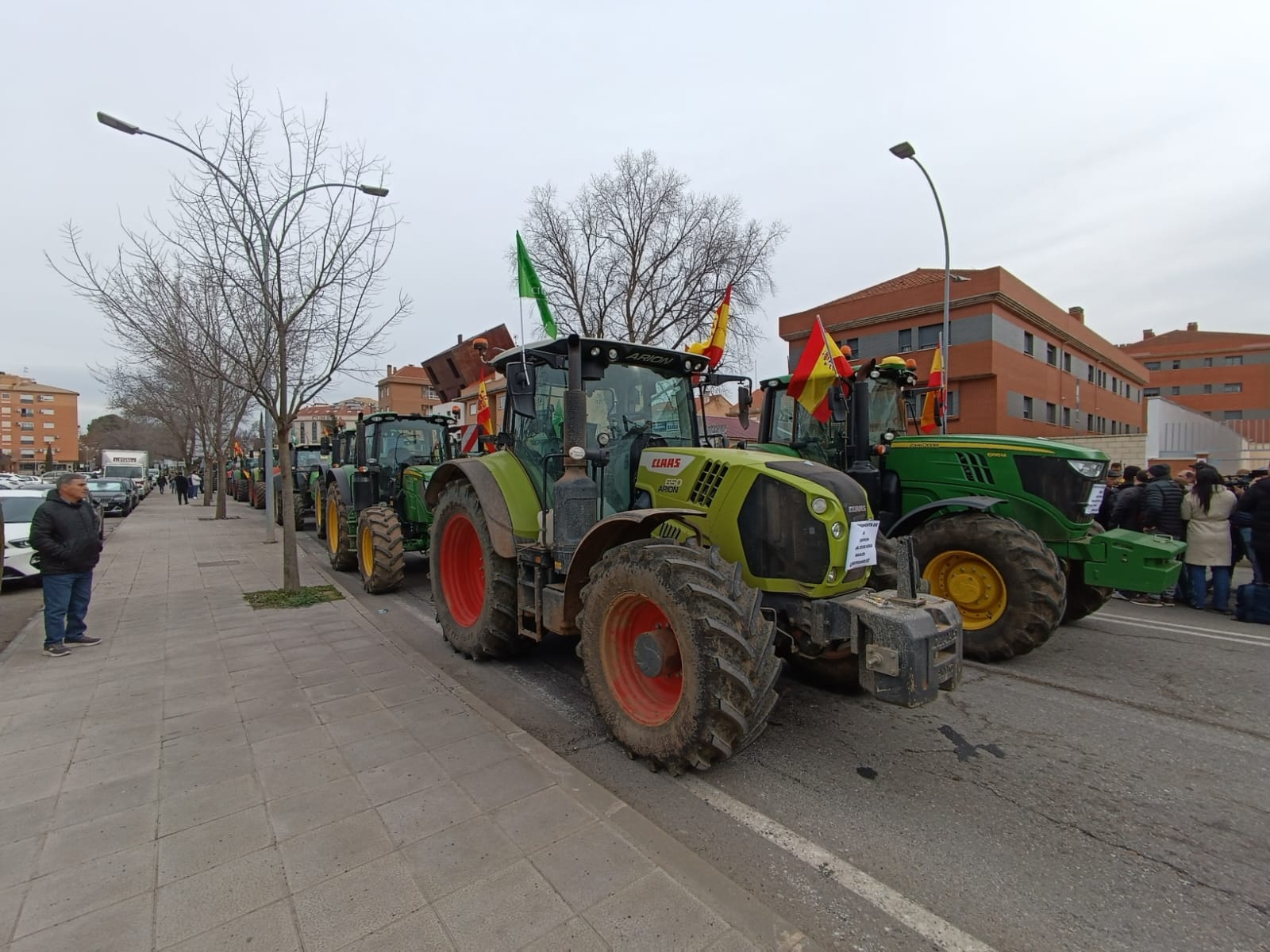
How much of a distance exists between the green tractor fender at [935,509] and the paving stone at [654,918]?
14.4ft

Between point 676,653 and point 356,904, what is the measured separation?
1.76 m

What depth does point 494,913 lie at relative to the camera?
7.05 feet

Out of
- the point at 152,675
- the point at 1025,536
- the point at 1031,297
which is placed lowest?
the point at 152,675

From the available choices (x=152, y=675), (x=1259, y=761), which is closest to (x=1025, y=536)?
(x=1259, y=761)

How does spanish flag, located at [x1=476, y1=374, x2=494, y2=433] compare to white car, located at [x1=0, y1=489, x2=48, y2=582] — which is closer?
spanish flag, located at [x1=476, y1=374, x2=494, y2=433]

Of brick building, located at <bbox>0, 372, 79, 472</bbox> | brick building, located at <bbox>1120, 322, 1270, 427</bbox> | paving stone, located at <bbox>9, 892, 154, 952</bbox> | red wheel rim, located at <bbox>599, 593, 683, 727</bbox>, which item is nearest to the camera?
paving stone, located at <bbox>9, 892, 154, 952</bbox>

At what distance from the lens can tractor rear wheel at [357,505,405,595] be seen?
24.8 feet

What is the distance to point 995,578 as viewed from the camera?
5.21m

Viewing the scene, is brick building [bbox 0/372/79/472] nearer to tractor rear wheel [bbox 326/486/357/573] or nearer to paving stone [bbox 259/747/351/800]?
tractor rear wheel [bbox 326/486/357/573]

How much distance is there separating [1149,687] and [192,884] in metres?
6.14

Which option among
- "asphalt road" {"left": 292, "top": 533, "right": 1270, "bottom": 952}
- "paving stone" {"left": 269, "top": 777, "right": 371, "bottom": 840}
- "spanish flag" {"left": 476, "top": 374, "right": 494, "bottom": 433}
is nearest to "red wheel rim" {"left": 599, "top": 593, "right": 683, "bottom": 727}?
"asphalt road" {"left": 292, "top": 533, "right": 1270, "bottom": 952}

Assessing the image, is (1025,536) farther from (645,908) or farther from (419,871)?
(419,871)

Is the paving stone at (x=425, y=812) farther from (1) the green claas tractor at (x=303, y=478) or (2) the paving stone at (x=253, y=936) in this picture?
(1) the green claas tractor at (x=303, y=478)

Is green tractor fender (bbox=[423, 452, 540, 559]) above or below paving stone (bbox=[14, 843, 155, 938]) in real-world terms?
above
